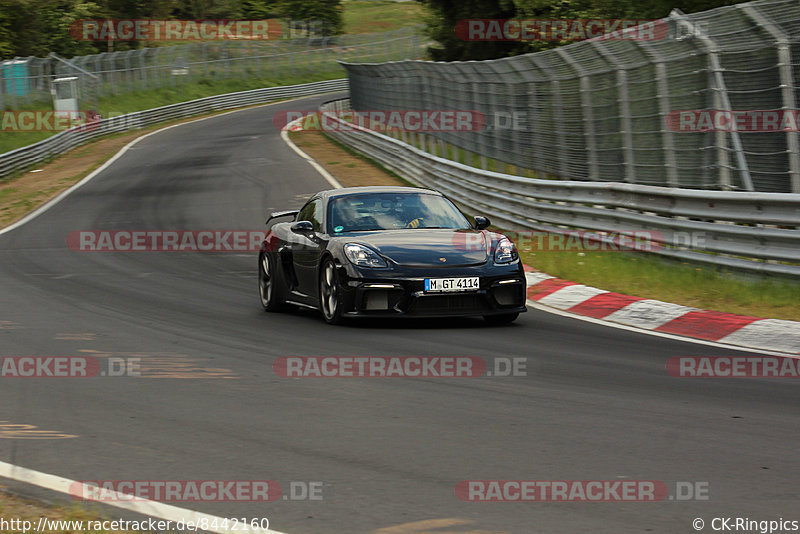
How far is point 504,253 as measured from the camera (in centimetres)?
1035

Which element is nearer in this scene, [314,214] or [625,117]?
[314,214]

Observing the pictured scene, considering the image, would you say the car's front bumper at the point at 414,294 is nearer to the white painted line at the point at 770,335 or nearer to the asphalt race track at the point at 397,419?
the asphalt race track at the point at 397,419

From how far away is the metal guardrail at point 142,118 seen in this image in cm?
3681

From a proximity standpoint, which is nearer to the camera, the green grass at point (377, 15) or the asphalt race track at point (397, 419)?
the asphalt race track at point (397, 419)

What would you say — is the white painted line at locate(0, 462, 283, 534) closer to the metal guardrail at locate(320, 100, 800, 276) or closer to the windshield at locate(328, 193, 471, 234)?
the windshield at locate(328, 193, 471, 234)

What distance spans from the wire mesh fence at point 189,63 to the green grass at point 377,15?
41539 millimetres

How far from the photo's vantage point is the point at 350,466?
5277mm

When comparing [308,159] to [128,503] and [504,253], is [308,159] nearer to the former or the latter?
[504,253]

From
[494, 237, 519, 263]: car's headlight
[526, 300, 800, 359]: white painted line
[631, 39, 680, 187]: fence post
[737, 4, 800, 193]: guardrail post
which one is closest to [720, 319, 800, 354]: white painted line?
[526, 300, 800, 359]: white painted line

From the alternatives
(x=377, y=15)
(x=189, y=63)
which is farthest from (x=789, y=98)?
(x=377, y=15)

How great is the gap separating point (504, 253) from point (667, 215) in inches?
152

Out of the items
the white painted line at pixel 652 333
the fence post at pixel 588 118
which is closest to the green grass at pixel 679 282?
the white painted line at pixel 652 333

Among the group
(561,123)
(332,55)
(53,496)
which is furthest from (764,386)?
(332,55)

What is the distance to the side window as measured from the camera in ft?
37.3
